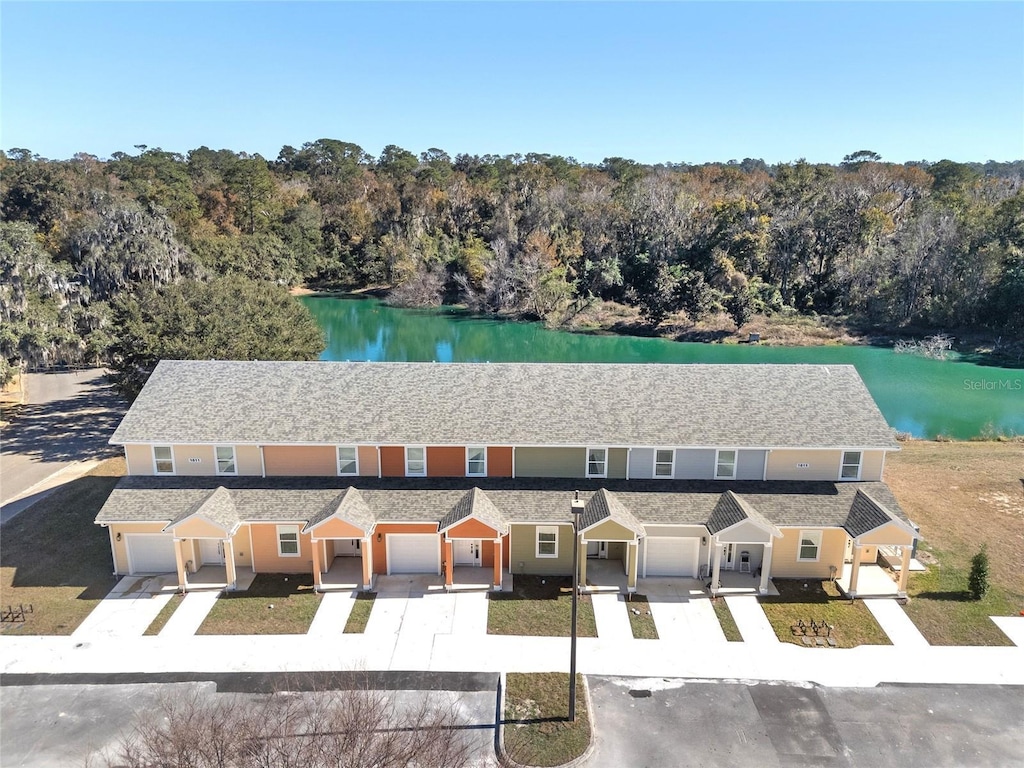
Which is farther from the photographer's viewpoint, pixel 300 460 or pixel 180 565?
pixel 300 460

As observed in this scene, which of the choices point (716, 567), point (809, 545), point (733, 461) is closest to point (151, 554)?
point (716, 567)

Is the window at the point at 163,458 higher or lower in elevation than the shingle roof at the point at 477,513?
higher

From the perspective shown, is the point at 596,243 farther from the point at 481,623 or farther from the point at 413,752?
the point at 413,752

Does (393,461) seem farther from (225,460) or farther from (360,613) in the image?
(225,460)

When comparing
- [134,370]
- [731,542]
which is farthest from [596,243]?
[731,542]

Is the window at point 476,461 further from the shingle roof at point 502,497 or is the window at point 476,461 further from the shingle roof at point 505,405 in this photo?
the shingle roof at point 505,405

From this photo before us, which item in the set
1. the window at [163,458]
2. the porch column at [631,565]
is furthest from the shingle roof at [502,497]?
the porch column at [631,565]

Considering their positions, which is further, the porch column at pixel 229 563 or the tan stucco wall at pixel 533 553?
the tan stucco wall at pixel 533 553
